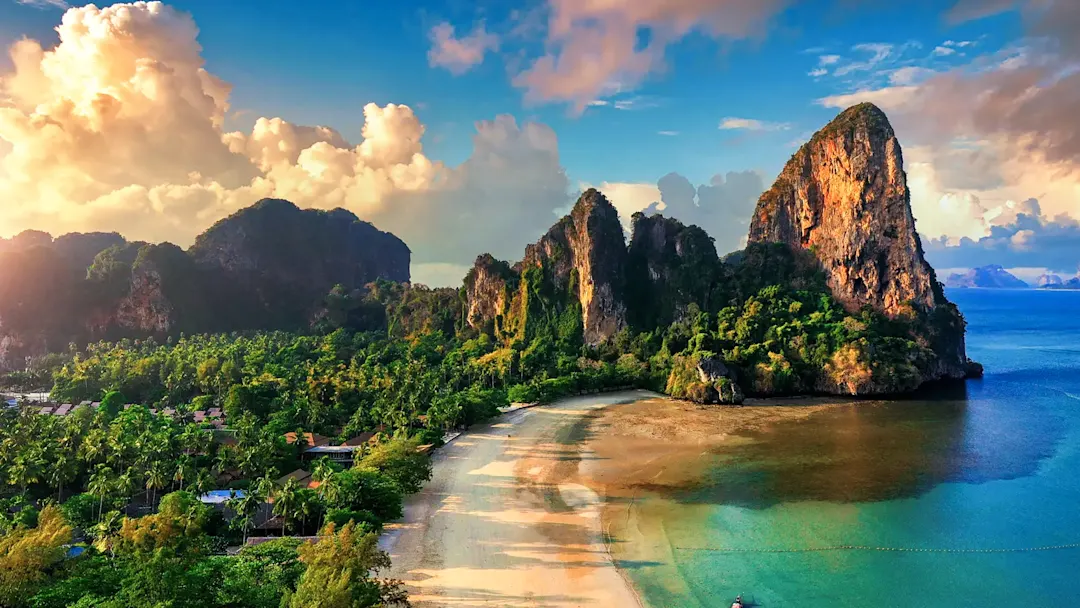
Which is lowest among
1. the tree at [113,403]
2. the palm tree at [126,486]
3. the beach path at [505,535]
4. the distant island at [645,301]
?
the beach path at [505,535]

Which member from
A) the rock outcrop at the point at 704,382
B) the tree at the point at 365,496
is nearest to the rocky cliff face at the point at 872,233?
the rock outcrop at the point at 704,382

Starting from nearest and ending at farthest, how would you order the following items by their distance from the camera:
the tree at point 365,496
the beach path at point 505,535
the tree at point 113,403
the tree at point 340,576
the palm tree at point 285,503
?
the tree at point 340,576, the beach path at point 505,535, the palm tree at point 285,503, the tree at point 365,496, the tree at point 113,403

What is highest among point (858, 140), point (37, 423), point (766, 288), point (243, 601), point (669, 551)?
point (858, 140)

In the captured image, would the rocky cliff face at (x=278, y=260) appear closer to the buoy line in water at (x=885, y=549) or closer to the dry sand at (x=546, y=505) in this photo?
the dry sand at (x=546, y=505)

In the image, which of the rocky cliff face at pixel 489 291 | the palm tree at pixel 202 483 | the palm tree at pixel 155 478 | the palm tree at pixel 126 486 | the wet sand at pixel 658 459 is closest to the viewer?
the wet sand at pixel 658 459

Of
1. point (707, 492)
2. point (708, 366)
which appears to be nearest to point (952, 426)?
point (708, 366)

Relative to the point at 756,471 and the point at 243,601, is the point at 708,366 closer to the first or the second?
the point at 756,471

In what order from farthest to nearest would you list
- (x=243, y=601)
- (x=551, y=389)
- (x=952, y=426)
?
(x=551, y=389) < (x=952, y=426) < (x=243, y=601)
